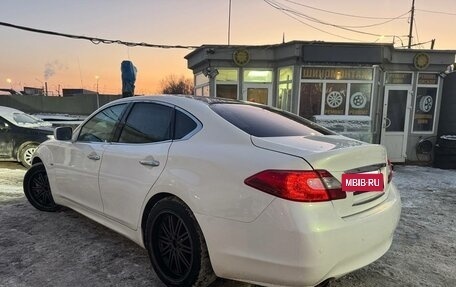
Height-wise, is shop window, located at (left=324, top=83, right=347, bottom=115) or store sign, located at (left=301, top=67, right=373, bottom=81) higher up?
store sign, located at (left=301, top=67, right=373, bottom=81)

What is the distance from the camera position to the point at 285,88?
443 inches

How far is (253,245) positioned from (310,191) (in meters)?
0.50

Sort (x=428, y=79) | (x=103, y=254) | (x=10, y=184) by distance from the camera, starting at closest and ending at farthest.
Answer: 1. (x=103, y=254)
2. (x=10, y=184)
3. (x=428, y=79)

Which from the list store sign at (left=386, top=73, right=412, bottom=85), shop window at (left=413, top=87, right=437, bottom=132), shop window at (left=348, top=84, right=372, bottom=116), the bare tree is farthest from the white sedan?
the bare tree

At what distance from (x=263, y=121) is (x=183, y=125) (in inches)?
26.8

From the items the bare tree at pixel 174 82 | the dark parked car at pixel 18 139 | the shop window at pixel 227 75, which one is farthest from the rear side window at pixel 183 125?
the bare tree at pixel 174 82

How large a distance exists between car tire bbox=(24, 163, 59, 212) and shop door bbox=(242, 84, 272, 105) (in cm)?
770

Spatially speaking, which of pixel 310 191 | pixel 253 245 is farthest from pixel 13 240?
→ pixel 310 191

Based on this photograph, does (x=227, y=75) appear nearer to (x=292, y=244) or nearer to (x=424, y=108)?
(x=424, y=108)

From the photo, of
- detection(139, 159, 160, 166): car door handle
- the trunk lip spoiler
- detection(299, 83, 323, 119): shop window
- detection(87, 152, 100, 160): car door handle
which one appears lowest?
detection(87, 152, 100, 160): car door handle

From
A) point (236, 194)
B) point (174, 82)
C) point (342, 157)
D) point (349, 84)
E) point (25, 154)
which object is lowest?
point (25, 154)

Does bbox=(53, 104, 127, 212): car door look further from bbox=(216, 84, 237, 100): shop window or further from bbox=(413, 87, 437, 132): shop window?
bbox=(413, 87, 437, 132): shop window

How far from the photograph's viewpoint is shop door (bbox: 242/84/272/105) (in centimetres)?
1159

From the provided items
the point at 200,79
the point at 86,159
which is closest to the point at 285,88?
the point at 200,79
